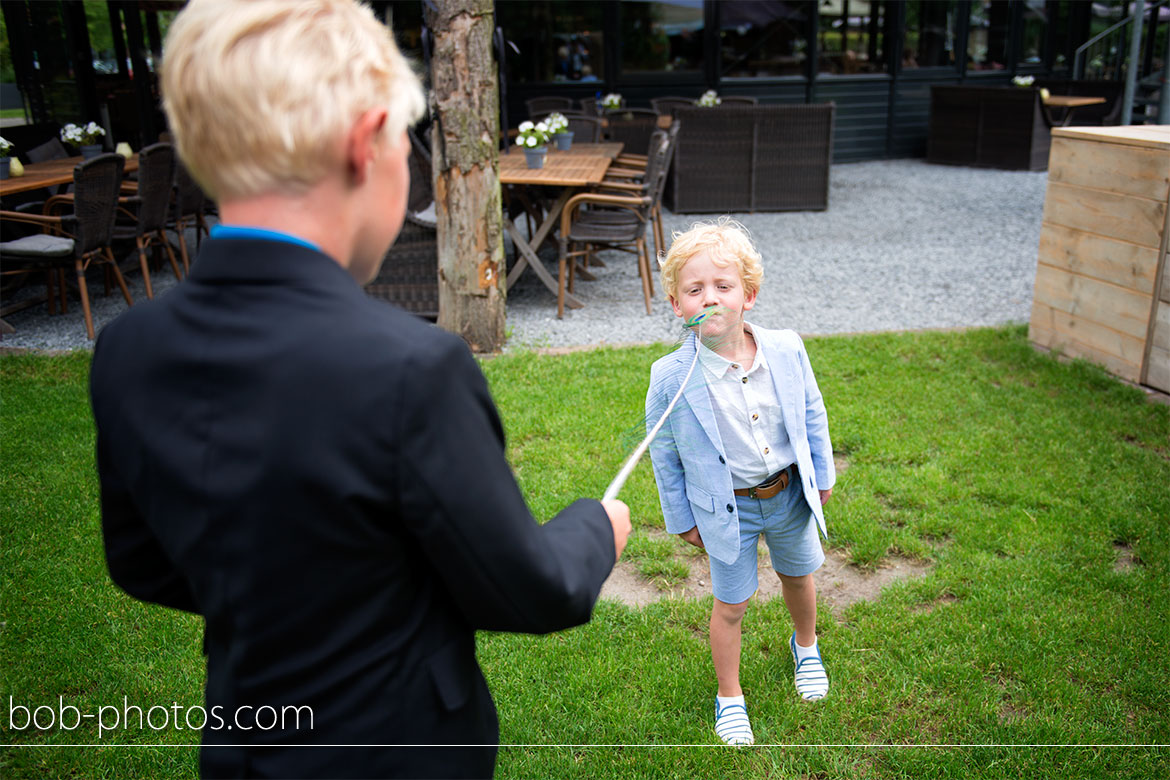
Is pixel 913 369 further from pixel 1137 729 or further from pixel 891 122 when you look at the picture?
pixel 891 122

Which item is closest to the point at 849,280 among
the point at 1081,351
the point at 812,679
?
the point at 1081,351

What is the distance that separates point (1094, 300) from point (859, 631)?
3.20m

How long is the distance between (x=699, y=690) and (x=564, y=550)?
1875 mm

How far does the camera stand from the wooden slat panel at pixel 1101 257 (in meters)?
4.80

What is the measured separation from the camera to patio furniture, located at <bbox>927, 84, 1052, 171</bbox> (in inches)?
517

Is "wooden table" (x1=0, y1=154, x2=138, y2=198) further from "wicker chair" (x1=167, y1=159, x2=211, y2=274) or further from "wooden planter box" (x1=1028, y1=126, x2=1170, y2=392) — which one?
"wooden planter box" (x1=1028, y1=126, x2=1170, y2=392)

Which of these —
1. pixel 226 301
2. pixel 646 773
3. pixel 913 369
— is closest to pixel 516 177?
pixel 913 369

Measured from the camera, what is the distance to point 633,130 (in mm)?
10547

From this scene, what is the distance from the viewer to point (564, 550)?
110 cm

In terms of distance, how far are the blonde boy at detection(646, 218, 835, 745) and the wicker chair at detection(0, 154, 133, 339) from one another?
5004 mm

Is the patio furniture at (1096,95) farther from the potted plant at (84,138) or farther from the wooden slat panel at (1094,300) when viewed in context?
the potted plant at (84,138)

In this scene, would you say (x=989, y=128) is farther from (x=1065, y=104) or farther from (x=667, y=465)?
(x=667, y=465)

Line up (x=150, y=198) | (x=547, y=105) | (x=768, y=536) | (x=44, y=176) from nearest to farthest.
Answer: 1. (x=768, y=536)
2. (x=150, y=198)
3. (x=44, y=176)
4. (x=547, y=105)

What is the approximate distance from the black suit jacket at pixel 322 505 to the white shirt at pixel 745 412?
1.28 meters
